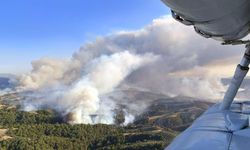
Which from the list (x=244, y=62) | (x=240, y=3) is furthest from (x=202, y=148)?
(x=244, y=62)

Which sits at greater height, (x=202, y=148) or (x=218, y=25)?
(x=218, y=25)

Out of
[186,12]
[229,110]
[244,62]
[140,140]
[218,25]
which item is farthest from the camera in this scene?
[140,140]

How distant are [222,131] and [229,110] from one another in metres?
3.24

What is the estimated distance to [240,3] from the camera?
13.0 ft

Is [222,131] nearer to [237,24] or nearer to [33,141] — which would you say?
[237,24]

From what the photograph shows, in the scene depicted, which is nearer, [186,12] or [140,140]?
[186,12]

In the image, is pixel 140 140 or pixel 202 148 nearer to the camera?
pixel 202 148

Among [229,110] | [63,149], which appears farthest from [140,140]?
[229,110]

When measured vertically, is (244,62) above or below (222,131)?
above

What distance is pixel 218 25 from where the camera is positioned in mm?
4430

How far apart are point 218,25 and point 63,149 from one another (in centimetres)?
17968

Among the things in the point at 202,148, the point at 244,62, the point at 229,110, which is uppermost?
the point at 244,62

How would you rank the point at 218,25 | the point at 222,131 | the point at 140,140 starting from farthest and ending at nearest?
1. the point at 140,140
2. the point at 222,131
3. the point at 218,25

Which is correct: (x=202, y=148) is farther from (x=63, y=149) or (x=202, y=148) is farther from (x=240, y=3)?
(x=63, y=149)
